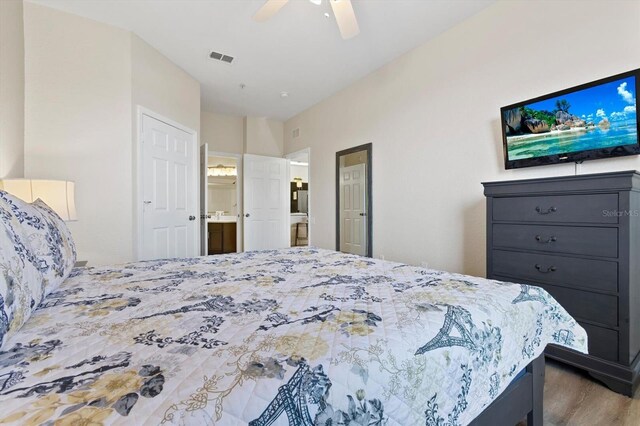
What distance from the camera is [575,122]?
2150 millimetres

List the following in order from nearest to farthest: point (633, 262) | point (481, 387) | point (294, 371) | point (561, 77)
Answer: point (294, 371), point (481, 387), point (633, 262), point (561, 77)

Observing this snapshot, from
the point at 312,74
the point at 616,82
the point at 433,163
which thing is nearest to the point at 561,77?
the point at 616,82

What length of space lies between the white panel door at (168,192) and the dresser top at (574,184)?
338cm

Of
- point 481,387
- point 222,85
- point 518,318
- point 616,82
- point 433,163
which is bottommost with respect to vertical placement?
point 481,387

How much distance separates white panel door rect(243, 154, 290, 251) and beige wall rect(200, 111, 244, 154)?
437 millimetres

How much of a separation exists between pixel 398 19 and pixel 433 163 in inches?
57.3

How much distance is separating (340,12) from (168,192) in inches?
110

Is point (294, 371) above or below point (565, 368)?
above

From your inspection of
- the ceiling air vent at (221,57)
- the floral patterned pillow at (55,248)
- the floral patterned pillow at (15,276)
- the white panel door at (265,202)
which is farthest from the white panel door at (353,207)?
the floral patterned pillow at (15,276)

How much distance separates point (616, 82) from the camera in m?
1.94

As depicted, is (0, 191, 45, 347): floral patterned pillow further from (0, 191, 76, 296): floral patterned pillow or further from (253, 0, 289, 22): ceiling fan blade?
(253, 0, 289, 22): ceiling fan blade

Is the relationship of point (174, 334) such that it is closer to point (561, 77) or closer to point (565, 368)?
point (565, 368)

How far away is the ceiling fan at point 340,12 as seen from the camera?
83.4 inches

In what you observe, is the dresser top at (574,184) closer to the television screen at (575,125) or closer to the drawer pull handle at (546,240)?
the drawer pull handle at (546,240)
